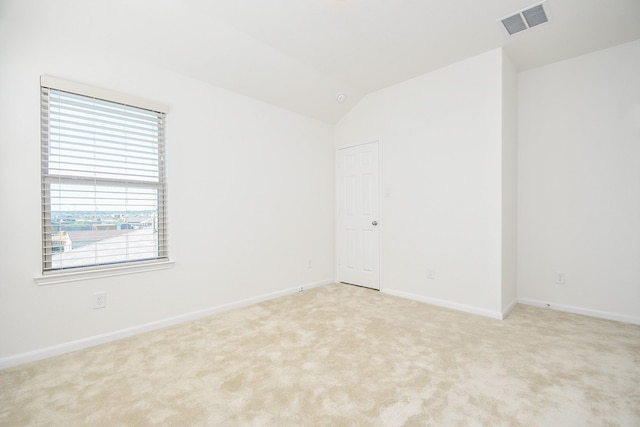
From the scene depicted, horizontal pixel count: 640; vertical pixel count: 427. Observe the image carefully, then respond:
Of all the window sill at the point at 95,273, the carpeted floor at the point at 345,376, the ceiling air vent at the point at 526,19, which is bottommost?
the carpeted floor at the point at 345,376

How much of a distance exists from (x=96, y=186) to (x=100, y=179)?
0.07 metres

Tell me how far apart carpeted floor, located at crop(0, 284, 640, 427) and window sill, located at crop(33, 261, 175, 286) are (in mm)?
586

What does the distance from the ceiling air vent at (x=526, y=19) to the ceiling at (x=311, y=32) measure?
0.18ft

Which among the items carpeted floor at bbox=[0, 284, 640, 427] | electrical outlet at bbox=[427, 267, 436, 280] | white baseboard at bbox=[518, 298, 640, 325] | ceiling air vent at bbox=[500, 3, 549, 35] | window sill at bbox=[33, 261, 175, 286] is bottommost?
carpeted floor at bbox=[0, 284, 640, 427]

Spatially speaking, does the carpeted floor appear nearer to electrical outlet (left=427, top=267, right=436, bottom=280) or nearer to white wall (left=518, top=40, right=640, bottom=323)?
white wall (left=518, top=40, right=640, bottom=323)

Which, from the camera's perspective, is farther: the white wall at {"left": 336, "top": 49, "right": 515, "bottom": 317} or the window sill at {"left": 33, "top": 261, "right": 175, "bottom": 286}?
the white wall at {"left": 336, "top": 49, "right": 515, "bottom": 317}

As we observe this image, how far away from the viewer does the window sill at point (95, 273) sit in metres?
2.24

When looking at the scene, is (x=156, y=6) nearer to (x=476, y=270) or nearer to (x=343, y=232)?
(x=343, y=232)

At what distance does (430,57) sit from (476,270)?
239 cm

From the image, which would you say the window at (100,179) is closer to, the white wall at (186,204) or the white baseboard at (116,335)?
the white wall at (186,204)

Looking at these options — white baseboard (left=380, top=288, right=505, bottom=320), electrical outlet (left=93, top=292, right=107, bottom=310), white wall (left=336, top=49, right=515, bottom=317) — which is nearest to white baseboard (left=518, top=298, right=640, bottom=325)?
white wall (left=336, top=49, right=515, bottom=317)

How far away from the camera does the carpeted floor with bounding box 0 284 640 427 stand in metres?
1.59

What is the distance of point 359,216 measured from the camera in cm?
430

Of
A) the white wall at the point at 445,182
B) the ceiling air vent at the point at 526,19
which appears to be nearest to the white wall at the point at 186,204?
the white wall at the point at 445,182
